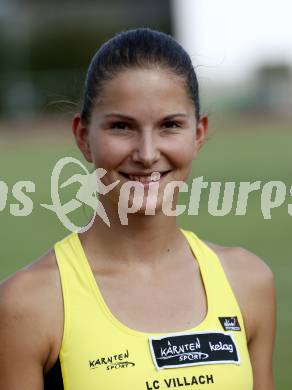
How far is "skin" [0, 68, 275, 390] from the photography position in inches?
111

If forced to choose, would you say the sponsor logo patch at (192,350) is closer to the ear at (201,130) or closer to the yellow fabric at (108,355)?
the yellow fabric at (108,355)

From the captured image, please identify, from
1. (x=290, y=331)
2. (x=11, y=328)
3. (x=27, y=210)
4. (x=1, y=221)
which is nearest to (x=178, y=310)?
(x=11, y=328)

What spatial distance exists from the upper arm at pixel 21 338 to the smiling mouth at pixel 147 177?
0.41m

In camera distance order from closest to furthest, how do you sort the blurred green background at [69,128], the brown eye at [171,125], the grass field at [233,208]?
the brown eye at [171,125]
the grass field at [233,208]
the blurred green background at [69,128]

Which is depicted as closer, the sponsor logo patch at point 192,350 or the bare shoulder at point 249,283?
the sponsor logo patch at point 192,350

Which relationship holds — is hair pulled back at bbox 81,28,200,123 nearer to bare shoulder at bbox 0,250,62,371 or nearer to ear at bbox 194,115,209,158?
ear at bbox 194,115,209,158

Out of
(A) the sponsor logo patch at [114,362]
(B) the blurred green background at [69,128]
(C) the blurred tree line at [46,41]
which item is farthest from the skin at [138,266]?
(C) the blurred tree line at [46,41]

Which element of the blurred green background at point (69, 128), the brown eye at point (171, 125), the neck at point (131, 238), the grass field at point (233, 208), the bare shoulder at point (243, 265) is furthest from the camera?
the blurred green background at point (69, 128)

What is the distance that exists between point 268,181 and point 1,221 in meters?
4.59

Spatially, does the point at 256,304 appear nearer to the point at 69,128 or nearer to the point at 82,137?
the point at 82,137

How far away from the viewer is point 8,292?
9.28 feet

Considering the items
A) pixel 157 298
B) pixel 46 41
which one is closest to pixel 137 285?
pixel 157 298

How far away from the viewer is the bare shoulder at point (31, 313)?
278 cm

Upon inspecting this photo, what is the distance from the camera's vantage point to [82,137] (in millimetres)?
3072
